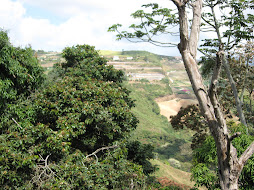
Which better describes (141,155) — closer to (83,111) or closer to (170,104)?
(83,111)

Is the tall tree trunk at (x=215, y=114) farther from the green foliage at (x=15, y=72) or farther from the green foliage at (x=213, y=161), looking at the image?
the green foliage at (x=15, y=72)

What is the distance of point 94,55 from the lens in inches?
411

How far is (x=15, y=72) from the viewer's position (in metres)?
7.26

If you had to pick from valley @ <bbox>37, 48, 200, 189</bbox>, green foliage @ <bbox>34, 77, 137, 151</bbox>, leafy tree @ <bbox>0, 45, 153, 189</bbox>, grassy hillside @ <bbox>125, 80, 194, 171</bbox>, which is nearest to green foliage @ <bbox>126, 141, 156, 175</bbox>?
leafy tree @ <bbox>0, 45, 153, 189</bbox>

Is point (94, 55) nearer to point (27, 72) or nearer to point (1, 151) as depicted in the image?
point (27, 72)

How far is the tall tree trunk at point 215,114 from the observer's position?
9.55 ft

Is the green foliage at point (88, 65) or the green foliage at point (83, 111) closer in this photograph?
the green foliage at point (83, 111)

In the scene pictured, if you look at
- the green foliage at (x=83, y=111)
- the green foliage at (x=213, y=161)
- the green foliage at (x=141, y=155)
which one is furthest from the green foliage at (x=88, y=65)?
the green foliage at (x=213, y=161)

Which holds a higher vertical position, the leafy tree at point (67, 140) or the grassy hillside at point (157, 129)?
the leafy tree at point (67, 140)

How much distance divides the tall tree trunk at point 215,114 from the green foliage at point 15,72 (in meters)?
5.80

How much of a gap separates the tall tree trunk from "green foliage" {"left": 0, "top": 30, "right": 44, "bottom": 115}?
580cm

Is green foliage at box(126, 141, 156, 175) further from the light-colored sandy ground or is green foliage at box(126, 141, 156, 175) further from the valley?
the light-colored sandy ground

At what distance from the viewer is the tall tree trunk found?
2.91 metres

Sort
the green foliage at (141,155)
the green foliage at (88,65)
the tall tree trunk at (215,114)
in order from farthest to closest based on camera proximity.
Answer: the green foliage at (88,65)
the green foliage at (141,155)
the tall tree trunk at (215,114)
